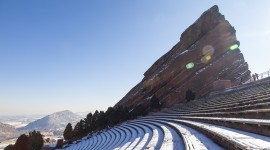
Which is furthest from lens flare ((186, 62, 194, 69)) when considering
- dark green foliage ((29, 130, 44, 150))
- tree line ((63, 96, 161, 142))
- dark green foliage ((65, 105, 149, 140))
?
dark green foliage ((29, 130, 44, 150))

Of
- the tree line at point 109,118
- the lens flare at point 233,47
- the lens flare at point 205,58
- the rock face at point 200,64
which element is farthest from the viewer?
the lens flare at point 233,47

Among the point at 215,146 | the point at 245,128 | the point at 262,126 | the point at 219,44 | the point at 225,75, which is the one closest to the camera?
the point at 262,126

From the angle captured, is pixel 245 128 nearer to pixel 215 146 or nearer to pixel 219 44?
pixel 215 146

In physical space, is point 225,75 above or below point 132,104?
above

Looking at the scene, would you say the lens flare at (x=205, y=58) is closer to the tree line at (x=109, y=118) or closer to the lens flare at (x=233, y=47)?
the lens flare at (x=233, y=47)

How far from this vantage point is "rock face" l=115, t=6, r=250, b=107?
59250 mm

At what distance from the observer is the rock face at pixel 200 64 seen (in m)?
59.2

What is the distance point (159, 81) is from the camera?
67.1 metres

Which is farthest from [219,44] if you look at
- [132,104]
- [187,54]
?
[132,104]

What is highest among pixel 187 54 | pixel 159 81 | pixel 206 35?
pixel 206 35

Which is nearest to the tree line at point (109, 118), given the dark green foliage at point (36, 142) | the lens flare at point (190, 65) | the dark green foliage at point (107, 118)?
the dark green foliage at point (107, 118)

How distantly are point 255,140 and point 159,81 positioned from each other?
197 ft

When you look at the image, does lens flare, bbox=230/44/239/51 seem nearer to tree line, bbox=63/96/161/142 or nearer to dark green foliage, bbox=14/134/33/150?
tree line, bbox=63/96/161/142

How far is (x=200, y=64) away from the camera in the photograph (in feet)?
204
